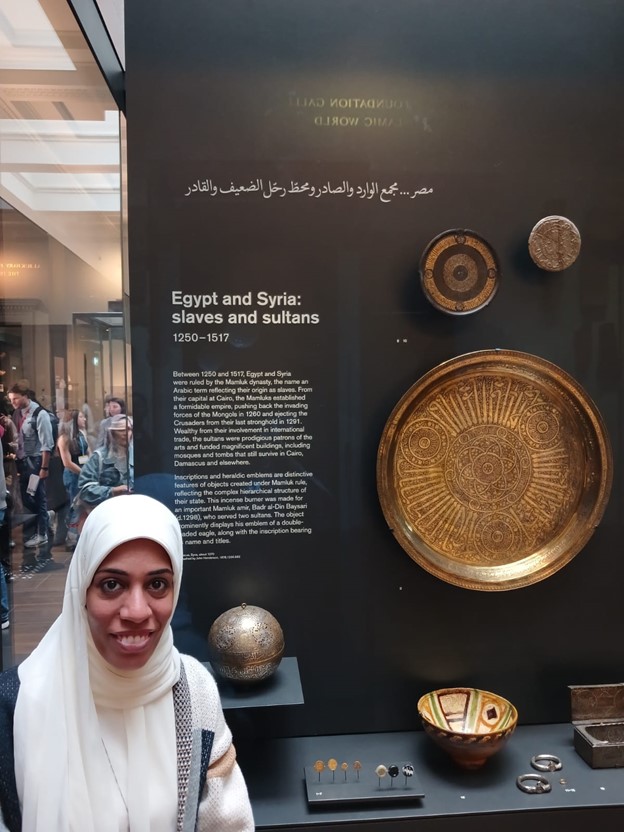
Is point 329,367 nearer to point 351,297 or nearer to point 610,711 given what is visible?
point 351,297

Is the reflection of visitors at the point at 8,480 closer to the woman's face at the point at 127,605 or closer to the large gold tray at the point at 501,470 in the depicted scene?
the large gold tray at the point at 501,470

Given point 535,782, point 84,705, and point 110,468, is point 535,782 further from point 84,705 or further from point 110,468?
point 110,468

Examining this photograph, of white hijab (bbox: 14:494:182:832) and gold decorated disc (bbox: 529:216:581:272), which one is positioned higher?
gold decorated disc (bbox: 529:216:581:272)

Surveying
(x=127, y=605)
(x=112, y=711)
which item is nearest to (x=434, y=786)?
(x=112, y=711)

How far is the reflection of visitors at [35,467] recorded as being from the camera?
3.69 m

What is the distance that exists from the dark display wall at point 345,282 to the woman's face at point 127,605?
3.80 ft

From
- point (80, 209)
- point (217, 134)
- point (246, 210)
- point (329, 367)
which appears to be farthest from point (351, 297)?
point (80, 209)

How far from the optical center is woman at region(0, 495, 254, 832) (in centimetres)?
142

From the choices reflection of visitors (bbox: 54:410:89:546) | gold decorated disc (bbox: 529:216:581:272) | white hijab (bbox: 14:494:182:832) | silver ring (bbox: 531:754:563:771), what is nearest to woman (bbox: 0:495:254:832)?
white hijab (bbox: 14:494:182:832)

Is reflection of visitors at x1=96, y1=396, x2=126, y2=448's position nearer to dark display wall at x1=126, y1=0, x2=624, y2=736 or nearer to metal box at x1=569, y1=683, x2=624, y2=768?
dark display wall at x1=126, y1=0, x2=624, y2=736

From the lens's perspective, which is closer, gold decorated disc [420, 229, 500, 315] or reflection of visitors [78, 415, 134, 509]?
gold decorated disc [420, 229, 500, 315]

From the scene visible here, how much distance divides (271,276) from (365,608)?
4.82 feet

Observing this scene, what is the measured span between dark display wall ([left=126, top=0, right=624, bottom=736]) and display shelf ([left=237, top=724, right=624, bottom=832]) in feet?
0.43

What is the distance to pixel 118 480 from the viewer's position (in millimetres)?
3111
